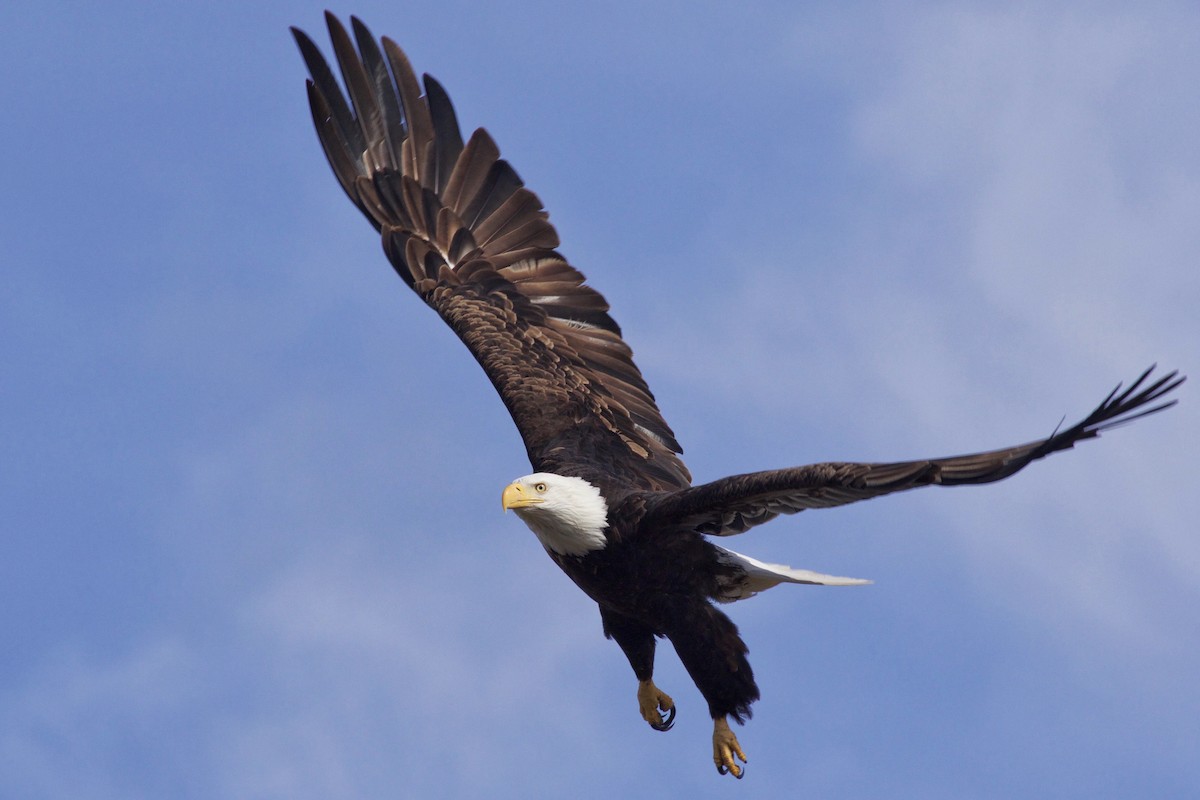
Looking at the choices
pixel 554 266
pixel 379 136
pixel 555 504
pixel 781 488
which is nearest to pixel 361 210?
pixel 379 136

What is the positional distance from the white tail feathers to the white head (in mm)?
793

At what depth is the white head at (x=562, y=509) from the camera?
1141 centimetres

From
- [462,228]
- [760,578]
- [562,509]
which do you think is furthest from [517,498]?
[462,228]

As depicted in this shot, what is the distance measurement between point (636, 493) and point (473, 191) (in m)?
3.90

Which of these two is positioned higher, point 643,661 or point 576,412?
point 576,412

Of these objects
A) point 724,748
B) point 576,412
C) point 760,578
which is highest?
point 576,412

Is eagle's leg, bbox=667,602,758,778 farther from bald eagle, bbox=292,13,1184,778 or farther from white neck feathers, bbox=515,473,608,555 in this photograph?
white neck feathers, bbox=515,473,608,555

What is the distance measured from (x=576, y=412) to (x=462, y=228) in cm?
225

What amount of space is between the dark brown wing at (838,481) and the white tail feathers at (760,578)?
33 cm

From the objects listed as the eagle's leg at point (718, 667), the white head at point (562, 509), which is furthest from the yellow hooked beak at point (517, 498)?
the eagle's leg at point (718, 667)

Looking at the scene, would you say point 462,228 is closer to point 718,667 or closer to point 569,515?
point 569,515

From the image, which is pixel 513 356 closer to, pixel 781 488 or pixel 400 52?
pixel 400 52

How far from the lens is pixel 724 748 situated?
11547mm

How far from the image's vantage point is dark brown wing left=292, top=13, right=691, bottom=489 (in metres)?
13.7
